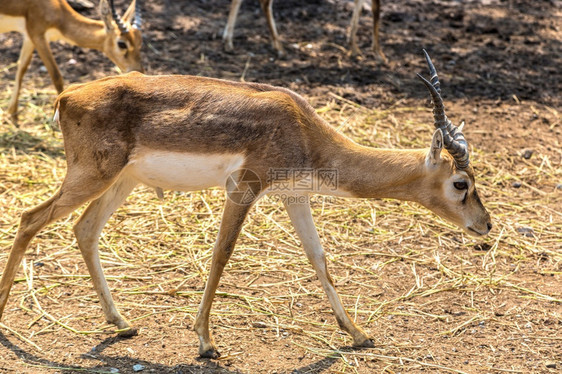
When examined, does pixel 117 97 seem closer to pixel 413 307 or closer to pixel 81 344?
pixel 81 344

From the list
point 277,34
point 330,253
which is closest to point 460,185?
point 330,253

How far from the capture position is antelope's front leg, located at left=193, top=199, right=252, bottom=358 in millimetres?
4633

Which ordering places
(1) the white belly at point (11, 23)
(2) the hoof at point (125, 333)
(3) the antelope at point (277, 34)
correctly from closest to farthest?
1. (2) the hoof at point (125, 333)
2. (1) the white belly at point (11, 23)
3. (3) the antelope at point (277, 34)

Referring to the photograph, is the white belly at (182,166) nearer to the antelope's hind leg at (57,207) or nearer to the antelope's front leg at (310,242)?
the antelope's hind leg at (57,207)

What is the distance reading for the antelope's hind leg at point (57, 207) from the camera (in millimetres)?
4551

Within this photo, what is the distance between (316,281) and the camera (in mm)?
5801

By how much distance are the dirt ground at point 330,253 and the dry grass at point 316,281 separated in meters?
0.02

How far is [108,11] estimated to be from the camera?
8938mm

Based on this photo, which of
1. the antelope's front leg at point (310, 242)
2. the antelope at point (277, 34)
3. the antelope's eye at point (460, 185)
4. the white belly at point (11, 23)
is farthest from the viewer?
the antelope at point (277, 34)

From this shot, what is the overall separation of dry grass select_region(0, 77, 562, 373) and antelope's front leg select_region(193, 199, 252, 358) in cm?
13

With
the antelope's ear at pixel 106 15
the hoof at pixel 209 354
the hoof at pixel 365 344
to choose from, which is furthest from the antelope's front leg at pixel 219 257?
the antelope's ear at pixel 106 15

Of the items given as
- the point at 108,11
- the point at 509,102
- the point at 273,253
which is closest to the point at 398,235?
the point at 273,253

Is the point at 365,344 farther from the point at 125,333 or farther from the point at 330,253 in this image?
the point at 125,333

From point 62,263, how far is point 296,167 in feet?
7.61
